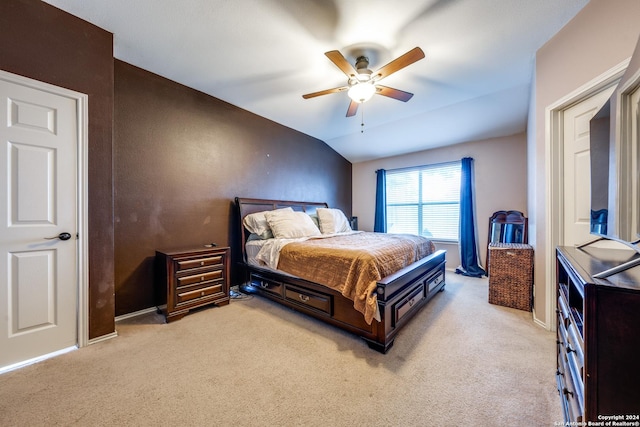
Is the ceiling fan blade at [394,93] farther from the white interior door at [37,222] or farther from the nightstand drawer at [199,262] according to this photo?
the white interior door at [37,222]

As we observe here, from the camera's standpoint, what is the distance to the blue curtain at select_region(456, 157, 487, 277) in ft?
13.8

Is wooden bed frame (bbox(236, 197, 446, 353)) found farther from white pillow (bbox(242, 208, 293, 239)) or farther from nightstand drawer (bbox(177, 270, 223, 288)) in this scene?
nightstand drawer (bbox(177, 270, 223, 288))

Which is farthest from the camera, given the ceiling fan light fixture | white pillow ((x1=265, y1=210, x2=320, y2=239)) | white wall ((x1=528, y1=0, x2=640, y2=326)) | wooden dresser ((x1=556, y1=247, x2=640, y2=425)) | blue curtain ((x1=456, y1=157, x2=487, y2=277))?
blue curtain ((x1=456, y1=157, x2=487, y2=277))

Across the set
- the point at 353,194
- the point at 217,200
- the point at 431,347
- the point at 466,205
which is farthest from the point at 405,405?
the point at 353,194

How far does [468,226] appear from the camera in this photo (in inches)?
168

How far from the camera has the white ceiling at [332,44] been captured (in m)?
1.90

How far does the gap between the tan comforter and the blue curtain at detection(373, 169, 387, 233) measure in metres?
2.63

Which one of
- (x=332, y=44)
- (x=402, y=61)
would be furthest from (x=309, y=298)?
(x=332, y=44)

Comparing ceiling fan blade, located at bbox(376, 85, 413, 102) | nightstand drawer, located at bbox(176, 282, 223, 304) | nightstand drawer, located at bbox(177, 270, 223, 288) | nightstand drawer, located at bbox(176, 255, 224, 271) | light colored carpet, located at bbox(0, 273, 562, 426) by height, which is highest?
ceiling fan blade, located at bbox(376, 85, 413, 102)

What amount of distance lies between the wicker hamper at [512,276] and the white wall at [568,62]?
30 cm

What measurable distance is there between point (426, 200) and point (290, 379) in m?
4.34

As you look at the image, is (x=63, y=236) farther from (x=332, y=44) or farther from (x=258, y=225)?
(x=332, y=44)

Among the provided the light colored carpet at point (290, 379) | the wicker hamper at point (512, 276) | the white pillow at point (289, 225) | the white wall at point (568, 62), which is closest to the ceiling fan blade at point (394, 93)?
the white wall at point (568, 62)

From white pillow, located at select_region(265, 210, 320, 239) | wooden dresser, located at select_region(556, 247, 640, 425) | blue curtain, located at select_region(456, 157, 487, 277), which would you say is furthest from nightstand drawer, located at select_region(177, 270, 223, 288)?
blue curtain, located at select_region(456, 157, 487, 277)
